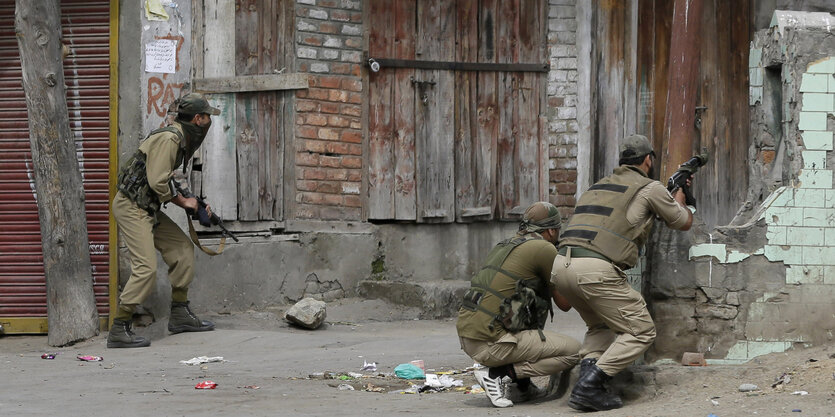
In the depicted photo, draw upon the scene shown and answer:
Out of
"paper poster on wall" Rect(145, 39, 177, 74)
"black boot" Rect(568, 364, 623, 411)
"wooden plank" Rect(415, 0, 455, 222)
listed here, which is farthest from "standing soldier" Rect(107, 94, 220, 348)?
"black boot" Rect(568, 364, 623, 411)

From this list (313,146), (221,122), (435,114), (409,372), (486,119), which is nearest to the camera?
(409,372)

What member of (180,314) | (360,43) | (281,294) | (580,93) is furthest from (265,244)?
(580,93)

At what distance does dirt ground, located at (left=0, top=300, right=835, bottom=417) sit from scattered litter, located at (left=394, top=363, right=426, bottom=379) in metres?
0.06

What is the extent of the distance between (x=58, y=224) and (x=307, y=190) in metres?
2.21

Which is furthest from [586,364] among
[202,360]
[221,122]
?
[221,122]

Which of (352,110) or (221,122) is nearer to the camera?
(221,122)

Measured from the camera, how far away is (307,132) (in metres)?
10.3

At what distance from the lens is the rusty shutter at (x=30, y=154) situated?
971 cm

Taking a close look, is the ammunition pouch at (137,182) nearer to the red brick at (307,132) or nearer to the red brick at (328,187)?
the red brick at (307,132)

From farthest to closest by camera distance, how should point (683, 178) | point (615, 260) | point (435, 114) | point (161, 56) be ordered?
point (435, 114), point (161, 56), point (683, 178), point (615, 260)

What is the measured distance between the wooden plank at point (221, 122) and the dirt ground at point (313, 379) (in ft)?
3.64

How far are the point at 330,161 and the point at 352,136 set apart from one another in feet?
1.08

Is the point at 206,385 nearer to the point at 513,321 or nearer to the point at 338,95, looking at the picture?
the point at 513,321

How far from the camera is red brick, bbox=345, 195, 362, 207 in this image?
34.9ft
